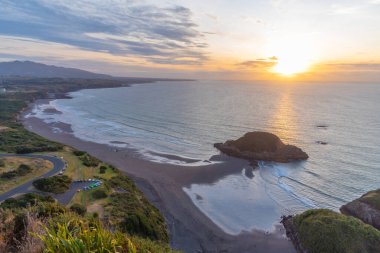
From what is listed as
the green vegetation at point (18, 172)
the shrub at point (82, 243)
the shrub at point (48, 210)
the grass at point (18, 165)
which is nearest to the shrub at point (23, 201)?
the grass at point (18, 165)

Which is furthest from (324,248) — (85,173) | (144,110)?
(144,110)

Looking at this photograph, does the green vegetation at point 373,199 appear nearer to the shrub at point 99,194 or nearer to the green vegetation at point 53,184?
the shrub at point 99,194

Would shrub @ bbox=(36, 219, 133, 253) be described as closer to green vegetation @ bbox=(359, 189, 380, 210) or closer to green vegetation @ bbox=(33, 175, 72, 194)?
green vegetation @ bbox=(33, 175, 72, 194)

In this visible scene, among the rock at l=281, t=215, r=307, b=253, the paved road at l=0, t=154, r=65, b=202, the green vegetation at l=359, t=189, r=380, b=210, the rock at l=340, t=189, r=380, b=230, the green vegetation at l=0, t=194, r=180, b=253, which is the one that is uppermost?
the green vegetation at l=0, t=194, r=180, b=253

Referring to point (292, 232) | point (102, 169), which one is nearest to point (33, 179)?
point (102, 169)

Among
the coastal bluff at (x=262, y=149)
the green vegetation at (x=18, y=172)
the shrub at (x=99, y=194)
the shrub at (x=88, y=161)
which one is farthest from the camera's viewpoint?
the coastal bluff at (x=262, y=149)

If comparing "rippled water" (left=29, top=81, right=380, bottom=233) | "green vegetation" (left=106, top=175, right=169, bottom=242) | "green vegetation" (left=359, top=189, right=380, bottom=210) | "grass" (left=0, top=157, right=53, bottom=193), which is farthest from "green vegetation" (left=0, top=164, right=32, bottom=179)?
"green vegetation" (left=359, top=189, right=380, bottom=210)

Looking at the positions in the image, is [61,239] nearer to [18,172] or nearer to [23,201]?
[23,201]
